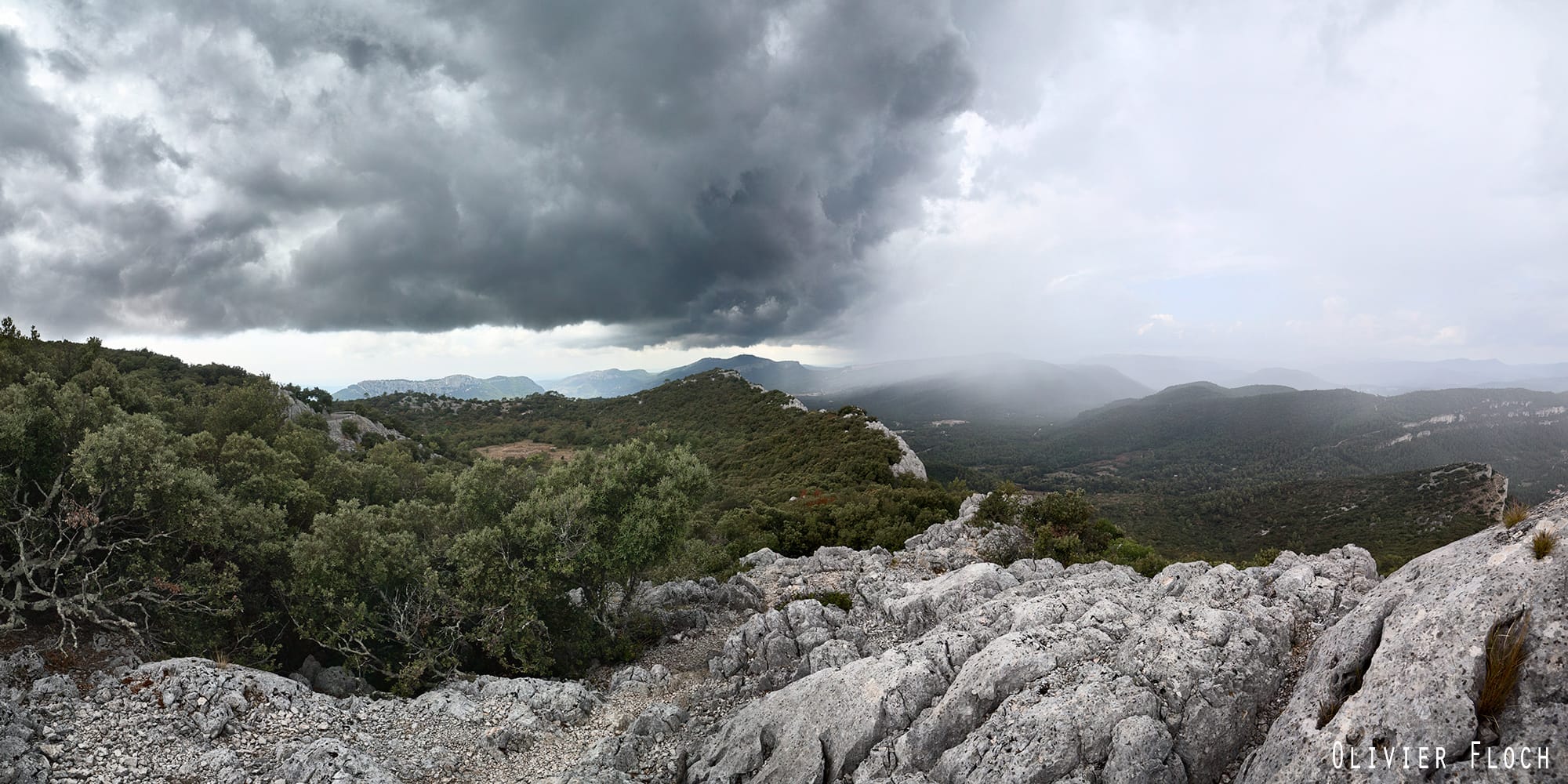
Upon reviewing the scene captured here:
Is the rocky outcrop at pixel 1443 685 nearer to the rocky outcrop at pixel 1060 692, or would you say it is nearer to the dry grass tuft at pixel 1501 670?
the dry grass tuft at pixel 1501 670

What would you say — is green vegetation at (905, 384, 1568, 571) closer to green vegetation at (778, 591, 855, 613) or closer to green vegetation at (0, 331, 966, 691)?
green vegetation at (778, 591, 855, 613)

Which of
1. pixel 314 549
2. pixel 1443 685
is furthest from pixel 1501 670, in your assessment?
pixel 314 549

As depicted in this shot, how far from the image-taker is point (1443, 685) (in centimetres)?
863

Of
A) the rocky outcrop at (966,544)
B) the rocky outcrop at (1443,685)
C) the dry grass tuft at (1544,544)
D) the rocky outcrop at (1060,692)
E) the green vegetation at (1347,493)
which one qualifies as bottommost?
the green vegetation at (1347,493)

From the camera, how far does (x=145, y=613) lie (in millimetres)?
18188

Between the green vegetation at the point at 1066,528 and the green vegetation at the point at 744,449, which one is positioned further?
the green vegetation at the point at 744,449

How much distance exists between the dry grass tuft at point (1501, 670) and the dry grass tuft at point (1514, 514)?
439cm

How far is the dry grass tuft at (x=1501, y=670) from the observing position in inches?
321

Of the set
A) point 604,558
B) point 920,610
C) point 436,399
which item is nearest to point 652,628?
point 604,558

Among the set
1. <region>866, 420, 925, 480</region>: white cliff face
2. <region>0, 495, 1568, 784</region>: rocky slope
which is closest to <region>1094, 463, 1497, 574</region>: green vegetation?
<region>866, 420, 925, 480</region>: white cliff face

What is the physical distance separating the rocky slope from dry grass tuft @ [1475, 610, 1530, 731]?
12cm

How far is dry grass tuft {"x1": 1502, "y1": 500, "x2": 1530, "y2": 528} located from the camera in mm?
11500

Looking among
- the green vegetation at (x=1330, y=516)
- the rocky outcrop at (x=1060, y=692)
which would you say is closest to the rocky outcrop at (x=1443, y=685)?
the rocky outcrop at (x=1060, y=692)

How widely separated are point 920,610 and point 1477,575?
14944mm
